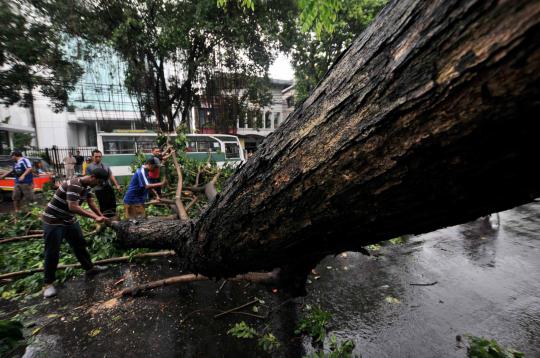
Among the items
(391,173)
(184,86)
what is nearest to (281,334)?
(391,173)

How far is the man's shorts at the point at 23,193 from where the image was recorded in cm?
662

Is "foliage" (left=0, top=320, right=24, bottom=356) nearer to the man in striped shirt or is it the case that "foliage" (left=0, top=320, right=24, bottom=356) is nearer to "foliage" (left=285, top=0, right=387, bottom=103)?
the man in striped shirt

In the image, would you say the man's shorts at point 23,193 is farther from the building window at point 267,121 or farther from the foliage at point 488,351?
the building window at point 267,121

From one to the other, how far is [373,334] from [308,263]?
1.42m

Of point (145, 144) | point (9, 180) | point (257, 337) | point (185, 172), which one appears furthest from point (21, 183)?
point (257, 337)

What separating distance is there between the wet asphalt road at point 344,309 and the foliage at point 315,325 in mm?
92

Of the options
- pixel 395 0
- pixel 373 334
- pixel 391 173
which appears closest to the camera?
pixel 391 173

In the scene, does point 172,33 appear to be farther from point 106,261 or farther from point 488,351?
point 488,351

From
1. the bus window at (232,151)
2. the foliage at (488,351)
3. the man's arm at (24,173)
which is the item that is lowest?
the foliage at (488,351)

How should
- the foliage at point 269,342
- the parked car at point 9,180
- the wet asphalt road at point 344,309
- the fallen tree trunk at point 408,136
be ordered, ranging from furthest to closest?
1. the parked car at point 9,180
2. the wet asphalt road at point 344,309
3. the foliage at point 269,342
4. the fallen tree trunk at point 408,136

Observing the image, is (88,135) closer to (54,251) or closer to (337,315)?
(54,251)

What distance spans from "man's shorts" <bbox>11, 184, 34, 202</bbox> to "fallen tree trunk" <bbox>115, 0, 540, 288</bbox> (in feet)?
27.9

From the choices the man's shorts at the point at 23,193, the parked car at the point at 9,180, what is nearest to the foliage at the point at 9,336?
the man's shorts at the point at 23,193

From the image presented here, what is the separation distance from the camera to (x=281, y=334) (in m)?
2.62
